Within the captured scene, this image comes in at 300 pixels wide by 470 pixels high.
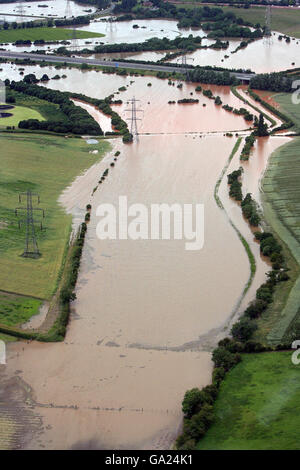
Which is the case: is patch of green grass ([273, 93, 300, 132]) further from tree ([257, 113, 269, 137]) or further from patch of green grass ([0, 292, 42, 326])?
patch of green grass ([0, 292, 42, 326])

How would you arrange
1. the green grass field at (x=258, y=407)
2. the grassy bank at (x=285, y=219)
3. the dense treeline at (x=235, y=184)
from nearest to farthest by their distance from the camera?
the green grass field at (x=258, y=407), the grassy bank at (x=285, y=219), the dense treeline at (x=235, y=184)

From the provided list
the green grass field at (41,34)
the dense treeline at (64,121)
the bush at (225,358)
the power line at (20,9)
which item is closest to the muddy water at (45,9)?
the power line at (20,9)

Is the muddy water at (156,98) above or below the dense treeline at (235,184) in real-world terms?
above

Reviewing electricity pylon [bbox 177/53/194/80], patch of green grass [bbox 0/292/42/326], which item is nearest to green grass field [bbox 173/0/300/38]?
electricity pylon [bbox 177/53/194/80]

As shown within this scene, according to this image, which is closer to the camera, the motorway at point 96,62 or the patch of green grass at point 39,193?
the patch of green grass at point 39,193

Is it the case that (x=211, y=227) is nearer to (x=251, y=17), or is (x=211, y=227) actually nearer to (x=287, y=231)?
(x=287, y=231)

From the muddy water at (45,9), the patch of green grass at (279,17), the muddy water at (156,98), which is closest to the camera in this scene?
the muddy water at (156,98)

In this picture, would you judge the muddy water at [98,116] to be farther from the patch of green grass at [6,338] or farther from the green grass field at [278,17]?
the green grass field at [278,17]
